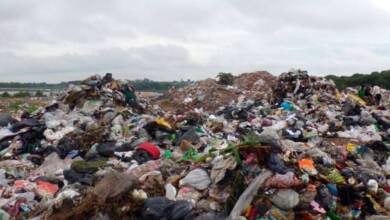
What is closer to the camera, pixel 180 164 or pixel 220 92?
pixel 180 164

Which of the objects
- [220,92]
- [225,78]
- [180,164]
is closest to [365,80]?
[225,78]

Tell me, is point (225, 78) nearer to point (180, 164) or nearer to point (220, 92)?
point (220, 92)

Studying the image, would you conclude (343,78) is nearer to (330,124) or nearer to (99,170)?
(330,124)

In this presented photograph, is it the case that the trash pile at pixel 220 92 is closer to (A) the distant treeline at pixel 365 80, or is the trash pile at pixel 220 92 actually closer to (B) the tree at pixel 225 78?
(B) the tree at pixel 225 78

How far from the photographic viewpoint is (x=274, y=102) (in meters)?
13.3

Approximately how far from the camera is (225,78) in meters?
22.4

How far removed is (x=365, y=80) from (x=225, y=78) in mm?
11361

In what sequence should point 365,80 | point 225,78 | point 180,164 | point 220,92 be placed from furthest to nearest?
point 365,80
point 225,78
point 220,92
point 180,164

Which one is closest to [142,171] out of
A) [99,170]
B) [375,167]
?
[99,170]

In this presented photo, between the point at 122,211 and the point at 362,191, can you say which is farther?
the point at 362,191

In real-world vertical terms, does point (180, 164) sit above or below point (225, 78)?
below

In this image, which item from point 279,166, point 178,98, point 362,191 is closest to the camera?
point 279,166

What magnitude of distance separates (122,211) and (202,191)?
2.89ft

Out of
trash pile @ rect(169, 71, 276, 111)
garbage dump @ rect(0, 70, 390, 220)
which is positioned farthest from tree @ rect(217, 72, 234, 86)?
garbage dump @ rect(0, 70, 390, 220)
